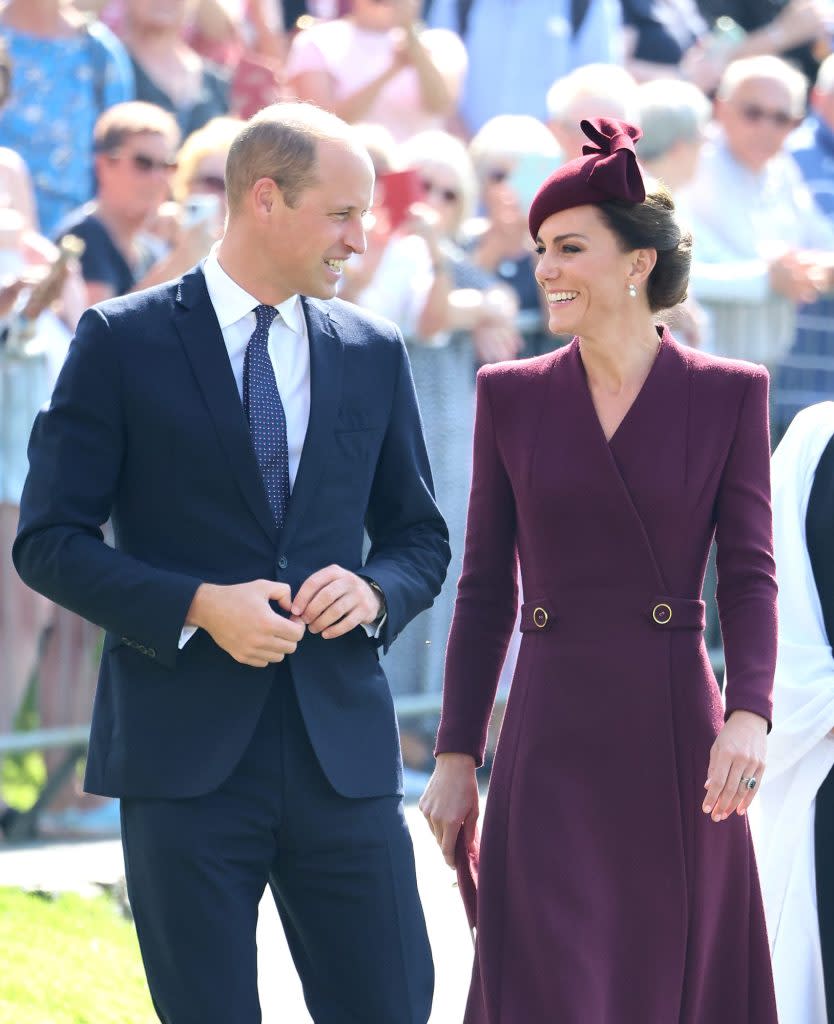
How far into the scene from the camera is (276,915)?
6.24 metres

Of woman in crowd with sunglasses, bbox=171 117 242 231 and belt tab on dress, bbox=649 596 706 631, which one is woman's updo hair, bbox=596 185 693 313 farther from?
woman in crowd with sunglasses, bbox=171 117 242 231

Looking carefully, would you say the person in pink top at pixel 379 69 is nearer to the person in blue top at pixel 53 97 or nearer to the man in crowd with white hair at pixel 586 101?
the man in crowd with white hair at pixel 586 101

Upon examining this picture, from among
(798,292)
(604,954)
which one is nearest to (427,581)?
(604,954)

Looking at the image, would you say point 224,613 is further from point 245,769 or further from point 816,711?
point 816,711

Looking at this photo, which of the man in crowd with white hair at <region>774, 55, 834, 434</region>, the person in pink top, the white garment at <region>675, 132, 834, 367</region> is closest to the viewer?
the person in pink top

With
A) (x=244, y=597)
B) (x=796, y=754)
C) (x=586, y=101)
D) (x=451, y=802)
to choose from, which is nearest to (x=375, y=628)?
(x=244, y=597)

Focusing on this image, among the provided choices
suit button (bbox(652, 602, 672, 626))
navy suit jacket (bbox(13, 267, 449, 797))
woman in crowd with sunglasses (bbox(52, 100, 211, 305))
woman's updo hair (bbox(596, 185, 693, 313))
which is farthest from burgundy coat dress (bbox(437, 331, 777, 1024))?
woman in crowd with sunglasses (bbox(52, 100, 211, 305))

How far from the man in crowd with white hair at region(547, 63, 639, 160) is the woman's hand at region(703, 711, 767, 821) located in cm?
471

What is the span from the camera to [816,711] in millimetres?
4383

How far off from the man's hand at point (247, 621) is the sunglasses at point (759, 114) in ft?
19.3

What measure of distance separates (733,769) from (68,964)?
2235 mm

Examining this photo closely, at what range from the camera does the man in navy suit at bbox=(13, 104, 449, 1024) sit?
11.3 ft

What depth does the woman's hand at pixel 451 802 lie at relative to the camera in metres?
3.83

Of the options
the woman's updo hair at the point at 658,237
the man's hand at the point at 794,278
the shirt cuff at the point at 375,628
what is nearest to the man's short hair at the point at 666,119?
the man's hand at the point at 794,278
